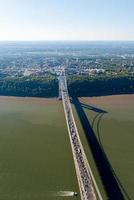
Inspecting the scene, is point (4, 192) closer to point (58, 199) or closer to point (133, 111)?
point (58, 199)

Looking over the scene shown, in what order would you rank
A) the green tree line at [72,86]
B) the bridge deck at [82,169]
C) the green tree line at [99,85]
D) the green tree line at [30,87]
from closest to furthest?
the bridge deck at [82,169] < the green tree line at [30,87] < the green tree line at [72,86] < the green tree line at [99,85]

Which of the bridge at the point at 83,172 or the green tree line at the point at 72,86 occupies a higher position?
the bridge at the point at 83,172

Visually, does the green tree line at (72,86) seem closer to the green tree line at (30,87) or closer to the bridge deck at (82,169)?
the green tree line at (30,87)

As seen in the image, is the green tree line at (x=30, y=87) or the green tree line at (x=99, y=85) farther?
the green tree line at (x=99, y=85)

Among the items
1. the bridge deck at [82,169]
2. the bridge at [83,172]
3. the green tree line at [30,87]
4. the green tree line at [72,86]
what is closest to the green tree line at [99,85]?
the green tree line at [72,86]

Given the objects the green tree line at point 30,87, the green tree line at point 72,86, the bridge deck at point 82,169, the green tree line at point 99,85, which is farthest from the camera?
the green tree line at point 99,85

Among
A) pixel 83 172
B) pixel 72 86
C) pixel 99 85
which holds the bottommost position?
pixel 99 85

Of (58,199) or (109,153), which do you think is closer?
(58,199)

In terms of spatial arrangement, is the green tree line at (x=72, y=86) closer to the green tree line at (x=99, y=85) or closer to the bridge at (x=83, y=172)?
the green tree line at (x=99, y=85)

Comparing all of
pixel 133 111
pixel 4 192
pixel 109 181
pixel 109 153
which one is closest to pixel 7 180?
pixel 4 192

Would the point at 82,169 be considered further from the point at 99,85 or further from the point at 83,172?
the point at 99,85

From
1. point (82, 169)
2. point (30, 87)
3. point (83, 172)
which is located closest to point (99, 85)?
point (30, 87)
